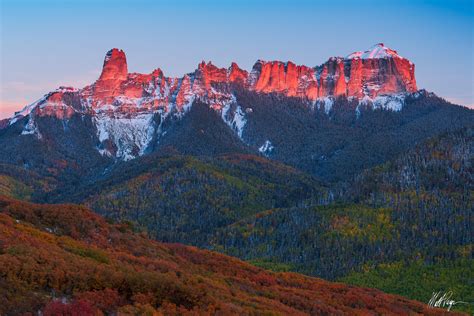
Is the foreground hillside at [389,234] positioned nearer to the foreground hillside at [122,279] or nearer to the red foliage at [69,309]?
the foreground hillside at [122,279]

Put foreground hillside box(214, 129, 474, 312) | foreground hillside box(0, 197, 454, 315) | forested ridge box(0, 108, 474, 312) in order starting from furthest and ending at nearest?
forested ridge box(0, 108, 474, 312)
foreground hillside box(214, 129, 474, 312)
foreground hillside box(0, 197, 454, 315)

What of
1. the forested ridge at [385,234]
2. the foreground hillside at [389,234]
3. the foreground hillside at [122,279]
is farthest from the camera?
the forested ridge at [385,234]

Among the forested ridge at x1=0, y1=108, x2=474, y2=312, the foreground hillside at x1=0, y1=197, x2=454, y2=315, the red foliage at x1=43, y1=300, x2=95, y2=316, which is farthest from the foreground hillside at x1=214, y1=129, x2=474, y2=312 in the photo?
the red foliage at x1=43, y1=300, x2=95, y2=316

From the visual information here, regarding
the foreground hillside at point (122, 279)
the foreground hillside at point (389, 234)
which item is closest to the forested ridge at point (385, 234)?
the foreground hillside at point (389, 234)

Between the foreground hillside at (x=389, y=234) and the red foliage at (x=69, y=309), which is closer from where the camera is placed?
the red foliage at (x=69, y=309)

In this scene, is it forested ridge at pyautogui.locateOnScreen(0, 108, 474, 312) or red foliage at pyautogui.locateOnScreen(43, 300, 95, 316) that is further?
forested ridge at pyautogui.locateOnScreen(0, 108, 474, 312)

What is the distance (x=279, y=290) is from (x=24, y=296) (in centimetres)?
2933

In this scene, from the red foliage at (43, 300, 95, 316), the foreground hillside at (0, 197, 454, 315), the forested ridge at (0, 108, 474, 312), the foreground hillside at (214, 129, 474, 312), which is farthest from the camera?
the forested ridge at (0, 108, 474, 312)

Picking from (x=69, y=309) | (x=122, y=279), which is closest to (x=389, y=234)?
(x=122, y=279)

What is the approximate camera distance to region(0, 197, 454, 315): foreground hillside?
31.8 meters

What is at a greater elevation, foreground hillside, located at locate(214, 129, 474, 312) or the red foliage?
foreground hillside, located at locate(214, 129, 474, 312)

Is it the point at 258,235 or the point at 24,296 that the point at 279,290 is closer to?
the point at 24,296

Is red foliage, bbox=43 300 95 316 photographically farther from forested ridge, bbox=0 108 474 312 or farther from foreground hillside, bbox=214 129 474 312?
foreground hillside, bbox=214 129 474 312

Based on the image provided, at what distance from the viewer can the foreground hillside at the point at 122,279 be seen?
3178 centimetres
